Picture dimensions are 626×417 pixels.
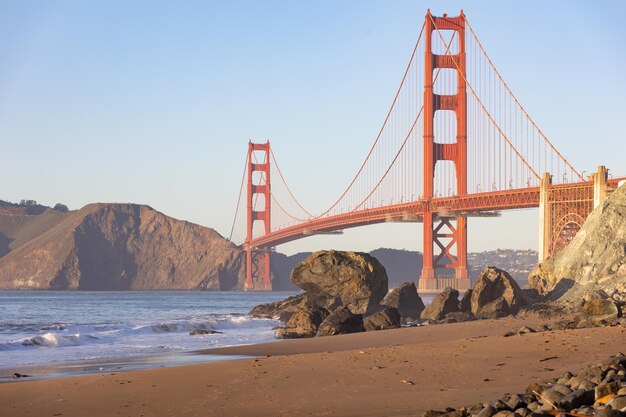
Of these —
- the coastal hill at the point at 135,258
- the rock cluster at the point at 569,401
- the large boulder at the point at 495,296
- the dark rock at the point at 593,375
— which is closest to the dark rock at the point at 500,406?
the rock cluster at the point at 569,401

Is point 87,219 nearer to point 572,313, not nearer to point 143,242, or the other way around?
point 143,242

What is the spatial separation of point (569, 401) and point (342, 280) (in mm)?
27102

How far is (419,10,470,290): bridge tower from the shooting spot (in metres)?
69.9

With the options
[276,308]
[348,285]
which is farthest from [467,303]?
[276,308]

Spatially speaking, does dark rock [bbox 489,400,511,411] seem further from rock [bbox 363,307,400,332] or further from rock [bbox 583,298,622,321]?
rock [bbox 363,307,400,332]

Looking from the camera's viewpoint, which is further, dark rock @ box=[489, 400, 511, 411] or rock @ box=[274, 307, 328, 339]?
rock @ box=[274, 307, 328, 339]

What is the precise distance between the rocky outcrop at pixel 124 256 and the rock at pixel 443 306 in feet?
356

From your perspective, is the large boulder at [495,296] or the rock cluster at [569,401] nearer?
the rock cluster at [569,401]

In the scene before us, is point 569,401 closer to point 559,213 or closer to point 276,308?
point 276,308

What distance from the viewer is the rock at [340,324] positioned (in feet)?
80.5

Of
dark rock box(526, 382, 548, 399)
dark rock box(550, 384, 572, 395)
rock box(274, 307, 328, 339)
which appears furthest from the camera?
rock box(274, 307, 328, 339)

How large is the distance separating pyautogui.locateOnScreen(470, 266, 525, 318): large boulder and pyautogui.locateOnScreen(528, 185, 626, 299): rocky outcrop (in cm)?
157

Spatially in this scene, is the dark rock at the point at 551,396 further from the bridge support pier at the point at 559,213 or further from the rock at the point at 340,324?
the bridge support pier at the point at 559,213

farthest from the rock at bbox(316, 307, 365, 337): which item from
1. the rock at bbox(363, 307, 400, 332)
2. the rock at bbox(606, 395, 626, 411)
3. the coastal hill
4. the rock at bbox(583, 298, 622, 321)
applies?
the coastal hill
